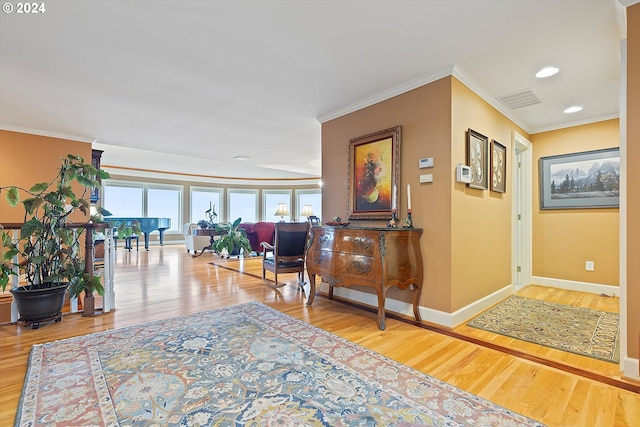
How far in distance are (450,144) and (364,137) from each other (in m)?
1.03

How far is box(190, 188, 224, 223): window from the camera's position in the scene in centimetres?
1097

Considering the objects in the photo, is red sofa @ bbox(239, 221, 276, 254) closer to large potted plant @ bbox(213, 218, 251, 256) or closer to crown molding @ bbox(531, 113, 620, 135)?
large potted plant @ bbox(213, 218, 251, 256)

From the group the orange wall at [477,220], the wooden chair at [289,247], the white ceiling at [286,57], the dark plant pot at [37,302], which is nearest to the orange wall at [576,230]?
the white ceiling at [286,57]

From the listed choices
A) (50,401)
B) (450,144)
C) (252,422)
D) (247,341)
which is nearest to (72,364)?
(50,401)

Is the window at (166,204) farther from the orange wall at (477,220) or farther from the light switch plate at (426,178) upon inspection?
the orange wall at (477,220)

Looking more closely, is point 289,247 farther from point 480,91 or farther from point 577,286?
point 577,286

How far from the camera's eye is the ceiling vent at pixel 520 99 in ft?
10.4

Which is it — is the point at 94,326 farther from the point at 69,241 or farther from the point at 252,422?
the point at 252,422

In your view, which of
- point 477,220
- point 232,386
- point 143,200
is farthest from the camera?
point 143,200

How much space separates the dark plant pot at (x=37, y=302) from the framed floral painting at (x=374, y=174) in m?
3.05

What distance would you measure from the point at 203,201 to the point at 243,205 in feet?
5.09

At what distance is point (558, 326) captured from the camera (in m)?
2.72

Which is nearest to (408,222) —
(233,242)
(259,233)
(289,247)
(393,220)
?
(393,220)

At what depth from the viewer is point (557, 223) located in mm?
4273
